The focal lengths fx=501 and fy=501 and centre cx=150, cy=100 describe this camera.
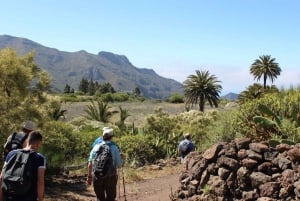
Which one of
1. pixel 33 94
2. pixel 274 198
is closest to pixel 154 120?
pixel 33 94

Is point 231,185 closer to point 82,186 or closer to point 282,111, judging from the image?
point 282,111

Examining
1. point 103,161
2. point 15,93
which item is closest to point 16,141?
point 103,161

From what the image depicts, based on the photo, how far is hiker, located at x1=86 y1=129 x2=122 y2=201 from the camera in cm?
827

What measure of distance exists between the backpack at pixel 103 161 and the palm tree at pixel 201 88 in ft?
119

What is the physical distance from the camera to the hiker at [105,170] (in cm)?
827

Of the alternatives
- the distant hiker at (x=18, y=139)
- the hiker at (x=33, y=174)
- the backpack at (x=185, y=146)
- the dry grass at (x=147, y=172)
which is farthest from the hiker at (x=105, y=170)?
the backpack at (x=185, y=146)

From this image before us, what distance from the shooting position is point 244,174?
9180mm

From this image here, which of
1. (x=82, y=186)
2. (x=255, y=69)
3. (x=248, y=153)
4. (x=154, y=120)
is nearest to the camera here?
(x=248, y=153)

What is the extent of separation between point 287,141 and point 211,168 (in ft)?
5.12

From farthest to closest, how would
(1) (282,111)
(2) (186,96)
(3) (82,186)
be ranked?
1. (2) (186,96)
2. (3) (82,186)
3. (1) (282,111)

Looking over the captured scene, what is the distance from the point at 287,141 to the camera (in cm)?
953

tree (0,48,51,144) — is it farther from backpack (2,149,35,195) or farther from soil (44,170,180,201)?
backpack (2,149,35,195)

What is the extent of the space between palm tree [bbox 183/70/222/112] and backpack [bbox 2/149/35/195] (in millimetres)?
39042

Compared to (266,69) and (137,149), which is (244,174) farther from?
(266,69)
